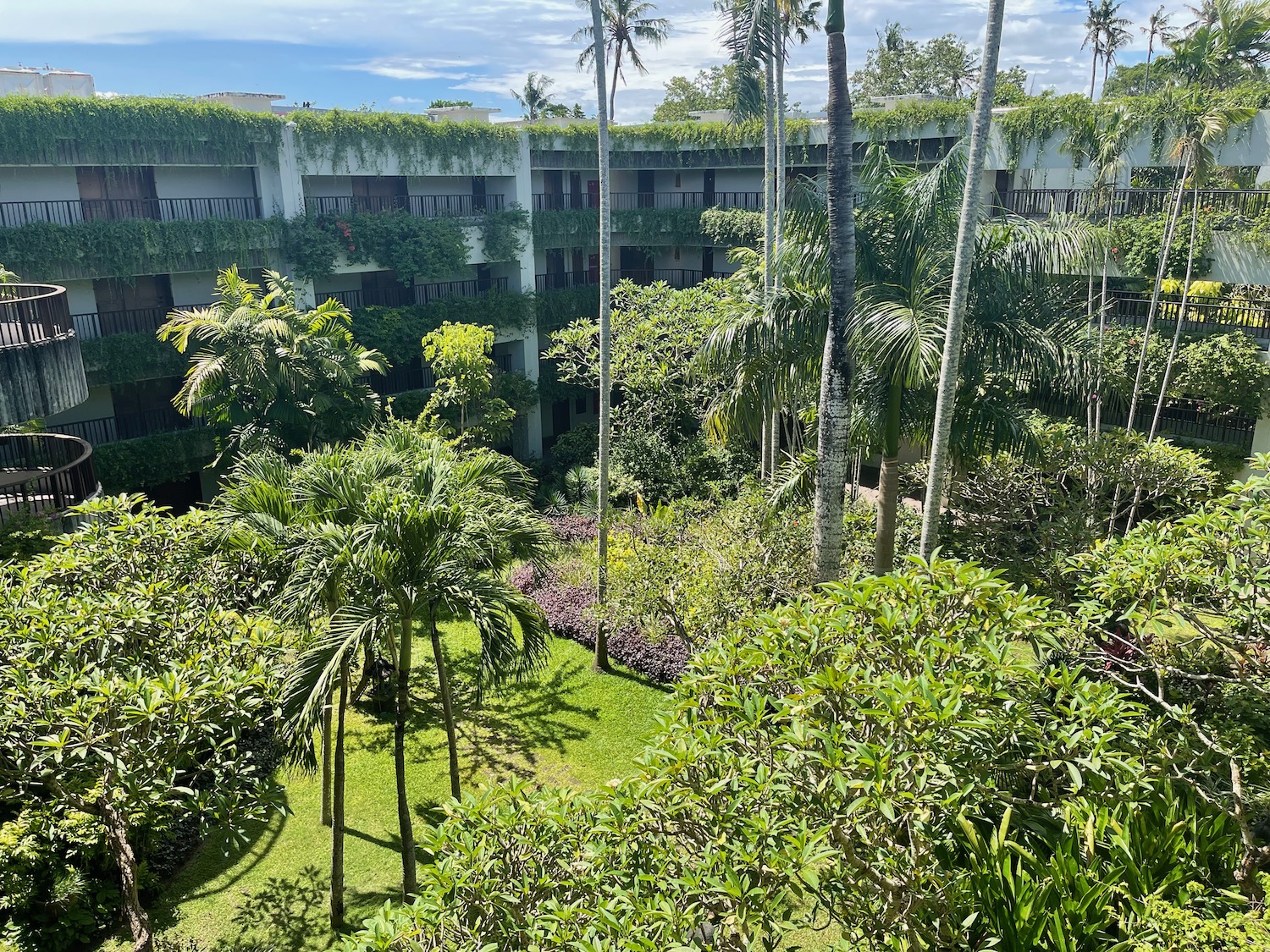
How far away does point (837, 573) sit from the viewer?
12.2 meters

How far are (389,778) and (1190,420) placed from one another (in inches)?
826

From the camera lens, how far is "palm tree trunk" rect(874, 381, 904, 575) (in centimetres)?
1311

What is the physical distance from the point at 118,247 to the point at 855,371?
1860cm

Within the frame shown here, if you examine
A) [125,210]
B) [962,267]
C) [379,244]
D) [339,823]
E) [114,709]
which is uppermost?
[125,210]

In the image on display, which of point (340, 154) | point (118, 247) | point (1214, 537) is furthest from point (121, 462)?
point (1214, 537)

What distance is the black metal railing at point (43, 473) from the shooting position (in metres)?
13.0

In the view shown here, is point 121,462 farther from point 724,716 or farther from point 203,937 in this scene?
point 724,716

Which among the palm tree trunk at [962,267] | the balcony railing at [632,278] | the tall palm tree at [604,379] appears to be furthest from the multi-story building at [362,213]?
the palm tree trunk at [962,267]

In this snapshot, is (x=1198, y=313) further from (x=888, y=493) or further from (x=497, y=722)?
(x=497, y=722)

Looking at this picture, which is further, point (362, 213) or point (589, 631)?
point (362, 213)

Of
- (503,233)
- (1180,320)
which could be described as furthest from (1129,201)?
(503,233)

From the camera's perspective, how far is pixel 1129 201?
937 inches

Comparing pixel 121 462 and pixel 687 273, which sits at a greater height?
pixel 687 273

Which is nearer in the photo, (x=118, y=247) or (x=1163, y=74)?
(x=118, y=247)
